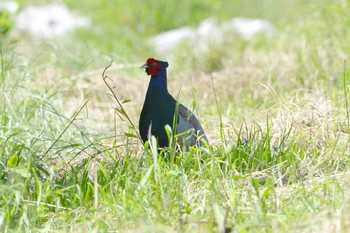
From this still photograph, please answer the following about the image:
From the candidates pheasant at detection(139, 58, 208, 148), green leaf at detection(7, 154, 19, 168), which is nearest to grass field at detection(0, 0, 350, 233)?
green leaf at detection(7, 154, 19, 168)

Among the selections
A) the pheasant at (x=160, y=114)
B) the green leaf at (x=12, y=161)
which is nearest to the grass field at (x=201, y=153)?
the green leaf at (x=12, y=161)

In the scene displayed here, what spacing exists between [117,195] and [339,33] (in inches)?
164

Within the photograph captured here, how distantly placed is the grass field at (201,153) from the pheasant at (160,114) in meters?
0.13

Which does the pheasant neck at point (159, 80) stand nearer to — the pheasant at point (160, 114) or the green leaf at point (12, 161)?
the pheasant at point (160, 114)

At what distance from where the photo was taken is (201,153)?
4.34 meters

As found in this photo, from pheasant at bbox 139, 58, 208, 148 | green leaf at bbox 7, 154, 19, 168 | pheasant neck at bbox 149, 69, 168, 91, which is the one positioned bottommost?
green leaf at bbox 7, 154, 19, 168

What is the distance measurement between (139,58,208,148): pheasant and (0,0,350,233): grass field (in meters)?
0.13

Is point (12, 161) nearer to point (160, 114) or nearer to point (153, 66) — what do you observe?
point (160, 114)

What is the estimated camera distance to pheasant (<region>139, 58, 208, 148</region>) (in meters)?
4.45

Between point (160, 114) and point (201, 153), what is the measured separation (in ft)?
1.05

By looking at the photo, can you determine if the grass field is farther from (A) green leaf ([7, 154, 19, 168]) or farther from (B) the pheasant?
(B) the pheasant

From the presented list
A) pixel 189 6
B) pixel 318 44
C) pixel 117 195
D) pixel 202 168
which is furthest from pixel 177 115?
pixel 189 6

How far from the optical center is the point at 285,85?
6969 mm

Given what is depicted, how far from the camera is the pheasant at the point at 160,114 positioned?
445 cm
